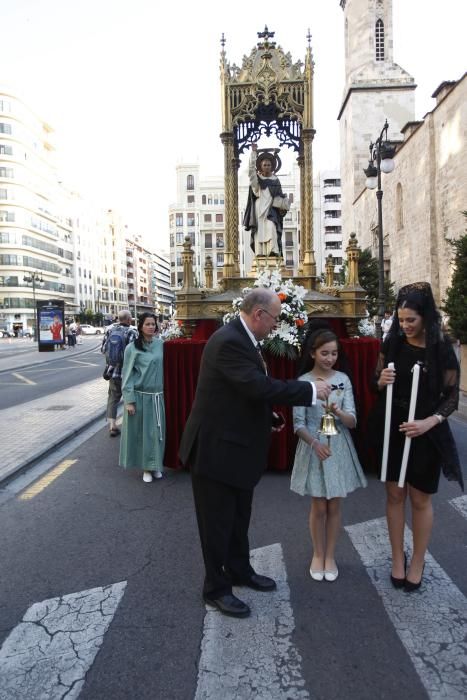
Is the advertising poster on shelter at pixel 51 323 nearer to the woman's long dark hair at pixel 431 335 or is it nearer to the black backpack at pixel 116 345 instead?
the black backpack at pixel 116 345

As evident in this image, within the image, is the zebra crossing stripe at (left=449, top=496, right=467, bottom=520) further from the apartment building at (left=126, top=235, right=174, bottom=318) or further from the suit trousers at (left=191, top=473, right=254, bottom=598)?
the apartment building at (left=126, top=235, right=174, bottom=318)

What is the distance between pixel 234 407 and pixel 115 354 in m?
5.35

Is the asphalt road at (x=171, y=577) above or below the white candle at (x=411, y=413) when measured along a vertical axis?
below

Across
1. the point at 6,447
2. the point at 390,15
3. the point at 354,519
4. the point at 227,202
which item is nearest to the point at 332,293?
the point at 227,202

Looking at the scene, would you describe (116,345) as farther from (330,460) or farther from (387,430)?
(387,430)

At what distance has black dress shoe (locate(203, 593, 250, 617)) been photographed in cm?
292

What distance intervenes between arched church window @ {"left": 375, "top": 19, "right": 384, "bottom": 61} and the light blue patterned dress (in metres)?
49.2

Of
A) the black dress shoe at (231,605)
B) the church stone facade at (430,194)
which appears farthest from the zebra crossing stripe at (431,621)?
the church stone facade at (430,194)

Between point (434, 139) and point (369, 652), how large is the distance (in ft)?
93.3

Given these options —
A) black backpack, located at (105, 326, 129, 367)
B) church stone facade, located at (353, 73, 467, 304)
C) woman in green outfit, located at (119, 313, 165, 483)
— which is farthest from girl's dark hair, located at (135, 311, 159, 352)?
church stone facade, located at (353, 73, 467, 304)

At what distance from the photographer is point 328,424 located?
3.18 metres

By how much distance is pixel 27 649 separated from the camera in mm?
2668

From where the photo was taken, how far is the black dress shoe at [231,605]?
2.92 meters

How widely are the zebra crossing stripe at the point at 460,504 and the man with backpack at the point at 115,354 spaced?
5.19 m
